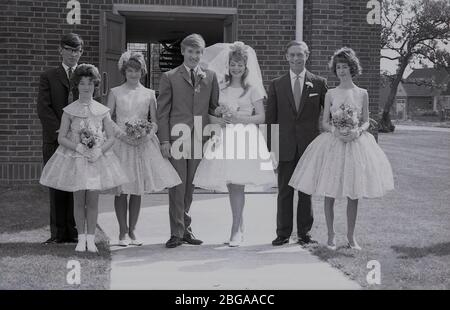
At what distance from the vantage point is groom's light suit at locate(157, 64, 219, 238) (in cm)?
650

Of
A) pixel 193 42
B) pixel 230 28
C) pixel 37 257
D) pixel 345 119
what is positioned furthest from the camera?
pixel 230 28

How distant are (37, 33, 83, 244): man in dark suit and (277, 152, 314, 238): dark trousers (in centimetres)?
218

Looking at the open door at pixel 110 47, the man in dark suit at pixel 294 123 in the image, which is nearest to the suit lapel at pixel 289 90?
the man in dark suit at pixel 294 123

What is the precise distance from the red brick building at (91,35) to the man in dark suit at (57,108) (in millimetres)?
3404

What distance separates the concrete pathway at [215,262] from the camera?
5125 mm

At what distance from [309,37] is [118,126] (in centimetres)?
495

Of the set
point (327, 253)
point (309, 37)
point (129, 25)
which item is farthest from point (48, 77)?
point (129, 25)

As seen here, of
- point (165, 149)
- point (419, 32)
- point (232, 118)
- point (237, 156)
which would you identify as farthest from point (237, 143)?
point (419, 32)

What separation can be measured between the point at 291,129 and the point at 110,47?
4450 mm

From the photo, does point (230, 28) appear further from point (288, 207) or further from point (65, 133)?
point (65, 133)

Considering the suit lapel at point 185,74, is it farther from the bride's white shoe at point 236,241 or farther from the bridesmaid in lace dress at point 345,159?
the bride's white shoe at point 236,241

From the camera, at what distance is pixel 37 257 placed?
5.85 metres
